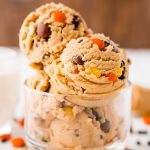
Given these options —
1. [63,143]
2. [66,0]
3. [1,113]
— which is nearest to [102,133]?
[63,143]

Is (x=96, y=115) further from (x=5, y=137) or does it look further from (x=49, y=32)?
(x=5, y=137)

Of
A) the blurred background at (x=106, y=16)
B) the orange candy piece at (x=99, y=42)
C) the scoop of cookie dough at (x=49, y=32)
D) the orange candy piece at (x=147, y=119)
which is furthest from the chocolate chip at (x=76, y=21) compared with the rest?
the blurred background at (x=106, y=16)

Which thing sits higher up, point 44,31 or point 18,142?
point 44,31

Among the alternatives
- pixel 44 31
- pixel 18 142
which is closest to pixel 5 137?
pixel 18 142

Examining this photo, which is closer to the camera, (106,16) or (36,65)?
(36,65)

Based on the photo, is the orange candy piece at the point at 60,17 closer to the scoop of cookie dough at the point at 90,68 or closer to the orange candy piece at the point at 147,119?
the scoop of cookie dough at the point at 90,68
